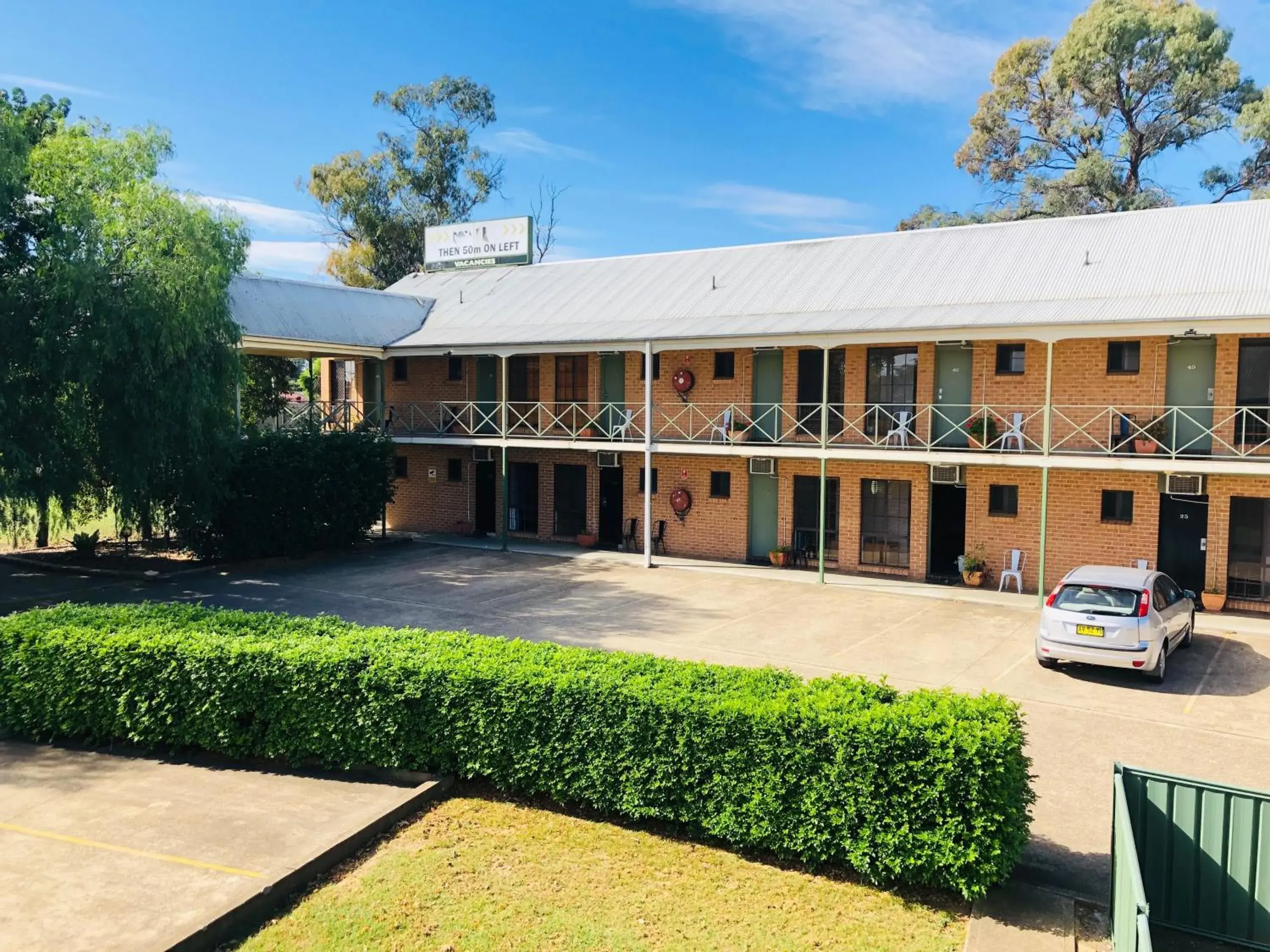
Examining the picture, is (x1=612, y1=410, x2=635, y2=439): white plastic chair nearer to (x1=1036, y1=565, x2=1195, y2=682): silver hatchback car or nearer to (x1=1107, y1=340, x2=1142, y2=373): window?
(x1=1107, y1=340, x2=1142, y2=373): window

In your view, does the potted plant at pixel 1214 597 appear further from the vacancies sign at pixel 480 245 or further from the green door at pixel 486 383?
the vacancies sign at pixel 480 245

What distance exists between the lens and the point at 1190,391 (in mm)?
17250

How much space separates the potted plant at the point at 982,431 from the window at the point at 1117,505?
88.1 inches

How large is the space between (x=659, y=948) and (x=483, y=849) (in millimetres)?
1878

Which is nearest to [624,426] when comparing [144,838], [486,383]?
[486,383]

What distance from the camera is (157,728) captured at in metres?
9.09

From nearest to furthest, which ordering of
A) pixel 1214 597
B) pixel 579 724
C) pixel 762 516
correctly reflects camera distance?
pixel 579 724
pixel 1214 597
pixel 762 516

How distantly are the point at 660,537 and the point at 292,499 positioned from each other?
8.59m

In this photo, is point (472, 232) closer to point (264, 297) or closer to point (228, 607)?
point (264, 297)

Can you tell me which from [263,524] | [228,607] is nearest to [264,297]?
[263,524]

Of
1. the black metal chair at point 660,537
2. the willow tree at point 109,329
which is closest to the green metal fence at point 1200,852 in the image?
the willow tree at point 109,329

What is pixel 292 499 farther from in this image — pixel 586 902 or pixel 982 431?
pixel 586 902

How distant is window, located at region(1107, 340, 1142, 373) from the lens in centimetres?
1766

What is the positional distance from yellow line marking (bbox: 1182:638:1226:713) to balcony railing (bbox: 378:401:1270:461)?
3432 millimetres
